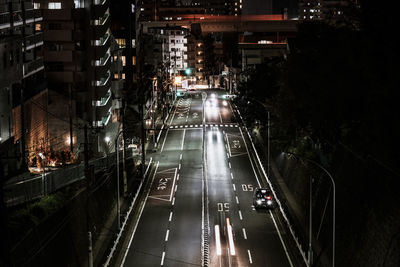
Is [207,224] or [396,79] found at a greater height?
[396,79]

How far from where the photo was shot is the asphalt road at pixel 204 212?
35.3 m

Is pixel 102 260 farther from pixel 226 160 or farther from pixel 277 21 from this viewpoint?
pixel 277 21

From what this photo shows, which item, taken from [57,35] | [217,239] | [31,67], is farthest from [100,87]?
[217,239]

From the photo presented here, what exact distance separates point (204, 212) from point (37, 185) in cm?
1465

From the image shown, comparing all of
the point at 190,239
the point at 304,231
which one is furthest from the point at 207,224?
the point at 304,231

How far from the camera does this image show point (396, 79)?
26812 mm

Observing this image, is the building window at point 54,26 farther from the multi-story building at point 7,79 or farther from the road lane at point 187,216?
the road lane at point 187,216

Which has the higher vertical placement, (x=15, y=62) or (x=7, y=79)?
(x=15, y=62)

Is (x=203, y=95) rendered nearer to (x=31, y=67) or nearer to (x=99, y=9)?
(x=99, y=9)

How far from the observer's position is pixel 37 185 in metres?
34.3

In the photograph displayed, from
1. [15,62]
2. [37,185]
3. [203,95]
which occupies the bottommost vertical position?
[203,95]

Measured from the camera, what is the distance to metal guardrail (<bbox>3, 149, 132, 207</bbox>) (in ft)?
103

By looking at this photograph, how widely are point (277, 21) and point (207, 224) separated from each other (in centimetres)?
13633

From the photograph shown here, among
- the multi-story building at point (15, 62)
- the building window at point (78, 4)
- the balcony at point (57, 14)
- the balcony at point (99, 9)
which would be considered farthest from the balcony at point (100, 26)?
the multi-story building at point (15, 62)
